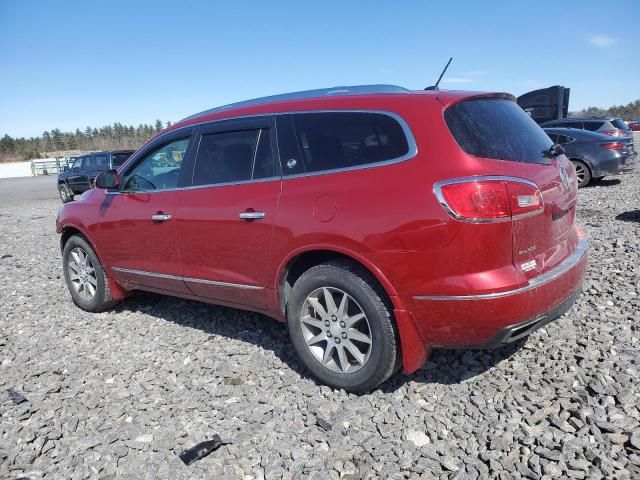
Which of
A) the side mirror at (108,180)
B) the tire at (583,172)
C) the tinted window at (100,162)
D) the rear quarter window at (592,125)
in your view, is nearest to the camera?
the side mirror at (108,180)

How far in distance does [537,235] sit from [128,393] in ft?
9.17

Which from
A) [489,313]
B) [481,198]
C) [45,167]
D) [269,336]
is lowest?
[45,167]

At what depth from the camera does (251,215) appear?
3.44 m

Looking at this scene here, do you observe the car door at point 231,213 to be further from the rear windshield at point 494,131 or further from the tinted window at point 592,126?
the tinted window at point 592,126

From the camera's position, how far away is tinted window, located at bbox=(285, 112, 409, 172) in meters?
2.96

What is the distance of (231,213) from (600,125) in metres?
12.8

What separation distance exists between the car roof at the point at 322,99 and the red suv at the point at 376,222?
17 millimetres

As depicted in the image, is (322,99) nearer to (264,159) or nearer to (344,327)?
(264,159)

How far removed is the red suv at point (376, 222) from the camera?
2.68 m

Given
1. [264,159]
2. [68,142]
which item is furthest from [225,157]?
[68,142]

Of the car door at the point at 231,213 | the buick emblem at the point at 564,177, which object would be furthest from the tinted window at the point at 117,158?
the buick emblem at the point at 564,177

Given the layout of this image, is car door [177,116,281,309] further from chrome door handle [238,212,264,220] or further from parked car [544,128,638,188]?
parked car [544,128,638,188]

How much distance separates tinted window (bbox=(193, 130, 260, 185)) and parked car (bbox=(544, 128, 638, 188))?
9941 millimetres

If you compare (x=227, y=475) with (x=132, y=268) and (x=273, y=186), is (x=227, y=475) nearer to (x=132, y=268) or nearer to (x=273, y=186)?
(x=273, y=186)
